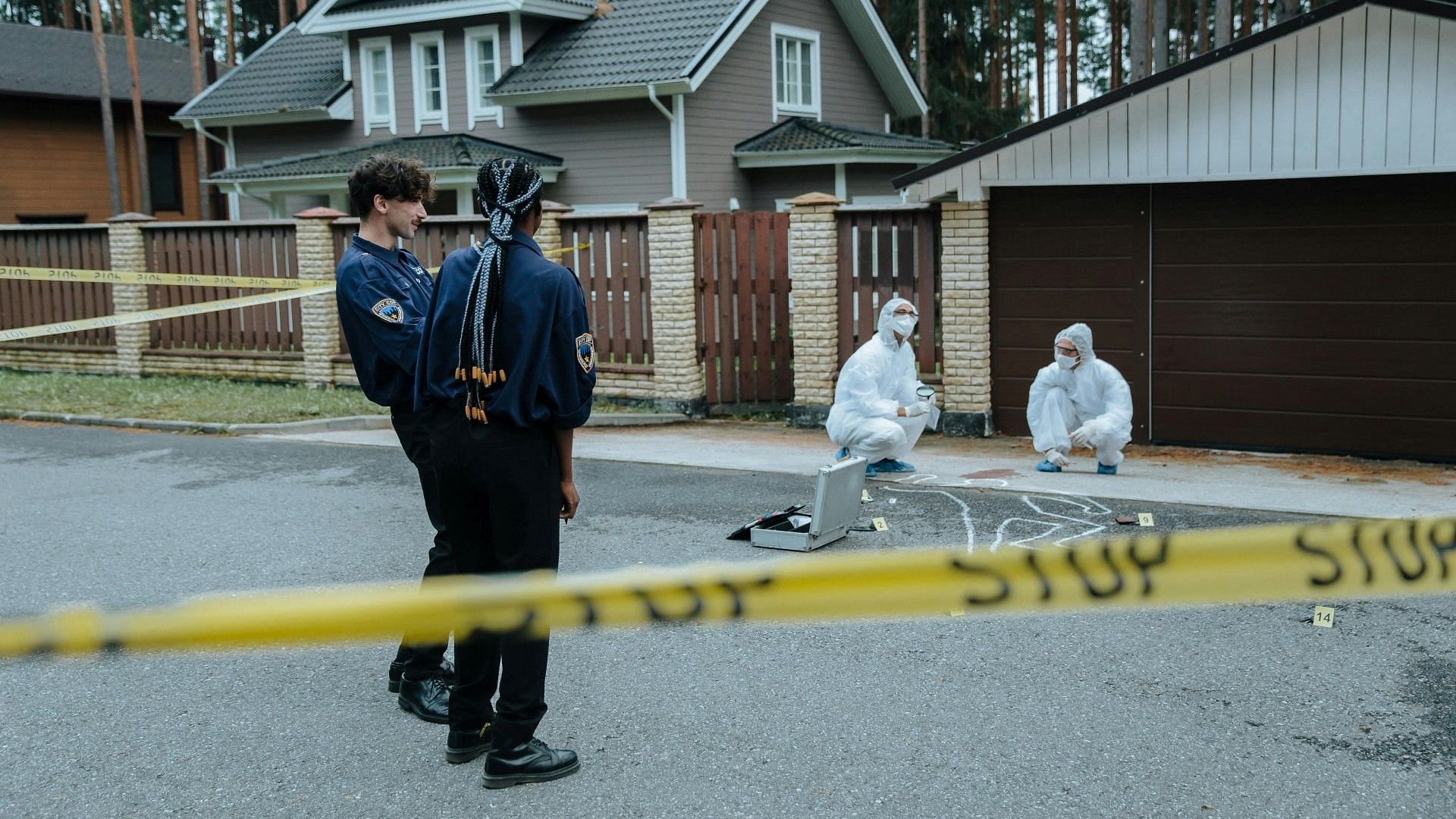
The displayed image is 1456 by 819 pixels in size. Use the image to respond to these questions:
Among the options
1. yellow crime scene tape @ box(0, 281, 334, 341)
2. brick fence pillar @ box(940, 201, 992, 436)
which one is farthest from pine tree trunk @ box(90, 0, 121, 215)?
brick fence pillar @ box(940, 201, 992, 436)

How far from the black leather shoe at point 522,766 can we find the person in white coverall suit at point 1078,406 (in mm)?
6470

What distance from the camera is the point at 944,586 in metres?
3.04

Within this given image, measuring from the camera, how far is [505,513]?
4.43 meters

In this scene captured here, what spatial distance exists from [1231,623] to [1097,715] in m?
1.44

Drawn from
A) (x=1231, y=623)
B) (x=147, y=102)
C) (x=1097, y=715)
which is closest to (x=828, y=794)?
(x=1097, y=715)

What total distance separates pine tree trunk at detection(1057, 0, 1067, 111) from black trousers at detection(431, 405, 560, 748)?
26.8m

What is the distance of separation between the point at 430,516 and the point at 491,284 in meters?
1.28

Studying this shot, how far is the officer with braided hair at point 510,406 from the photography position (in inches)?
171

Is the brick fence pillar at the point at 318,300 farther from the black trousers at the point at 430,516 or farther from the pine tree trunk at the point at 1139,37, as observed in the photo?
the pine tree trunk at the point at 1139,37

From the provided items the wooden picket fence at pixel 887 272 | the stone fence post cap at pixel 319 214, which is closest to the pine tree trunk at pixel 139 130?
the stone fence post cap at pixel 319 214

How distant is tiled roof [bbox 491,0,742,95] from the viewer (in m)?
22.8

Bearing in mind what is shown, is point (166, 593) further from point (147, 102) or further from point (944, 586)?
point (147, 102)

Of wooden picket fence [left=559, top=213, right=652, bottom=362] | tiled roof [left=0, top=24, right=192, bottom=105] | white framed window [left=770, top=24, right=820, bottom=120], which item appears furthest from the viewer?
tiled roof [left=0, top=24, right=192, bottom=105]

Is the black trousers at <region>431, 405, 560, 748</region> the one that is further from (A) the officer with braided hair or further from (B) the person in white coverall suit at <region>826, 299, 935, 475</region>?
(B) the person in white coverall suit at <region>826, 299, 935, 475</region>
